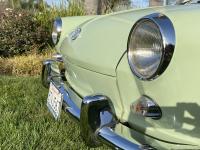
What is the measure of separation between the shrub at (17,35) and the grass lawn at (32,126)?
3.25 m

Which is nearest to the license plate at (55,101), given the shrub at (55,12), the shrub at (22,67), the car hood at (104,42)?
the car hood at (104,42)

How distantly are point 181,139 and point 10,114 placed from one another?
2404 millimetres

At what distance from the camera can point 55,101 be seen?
10.9ft

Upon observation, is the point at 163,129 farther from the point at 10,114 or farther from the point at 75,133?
the point at 10,114

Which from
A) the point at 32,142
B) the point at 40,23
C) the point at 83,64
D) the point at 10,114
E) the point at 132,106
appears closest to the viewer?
the point at 132,106

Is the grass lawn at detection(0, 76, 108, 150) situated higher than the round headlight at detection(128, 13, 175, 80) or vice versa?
the round headlight at detection(128, 13, 175, 80)

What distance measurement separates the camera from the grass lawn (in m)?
3.57

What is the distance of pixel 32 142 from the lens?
140 inches

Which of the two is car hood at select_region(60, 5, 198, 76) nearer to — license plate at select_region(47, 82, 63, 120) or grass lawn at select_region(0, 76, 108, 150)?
license plate at select_region(47, 82, 63, 120)

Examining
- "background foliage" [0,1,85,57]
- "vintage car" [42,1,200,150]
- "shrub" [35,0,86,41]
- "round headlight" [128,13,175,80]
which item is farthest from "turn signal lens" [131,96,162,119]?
"shrub" [35,0,86,41]

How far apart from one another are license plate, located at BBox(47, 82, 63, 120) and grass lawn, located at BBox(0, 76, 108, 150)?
150 millimetres

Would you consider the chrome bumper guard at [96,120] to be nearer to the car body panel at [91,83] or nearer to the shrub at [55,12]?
the car body panel at [91,83]

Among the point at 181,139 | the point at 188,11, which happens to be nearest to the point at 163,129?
the point at 181,139

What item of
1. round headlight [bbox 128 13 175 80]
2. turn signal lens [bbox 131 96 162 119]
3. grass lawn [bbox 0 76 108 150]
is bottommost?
grass lawn [bbox 0 76 108 150]
